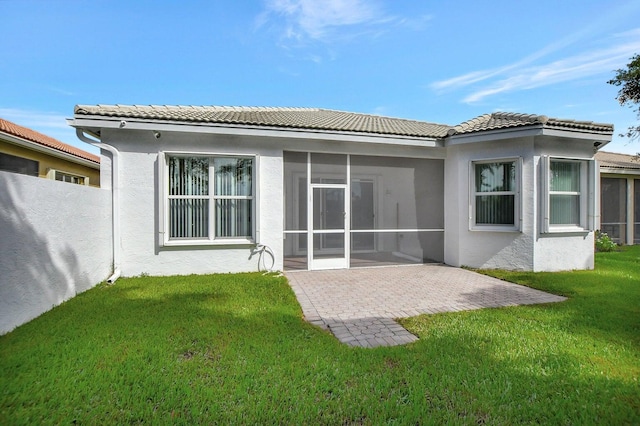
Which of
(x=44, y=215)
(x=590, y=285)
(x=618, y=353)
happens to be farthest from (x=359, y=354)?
(x=590, y=285)

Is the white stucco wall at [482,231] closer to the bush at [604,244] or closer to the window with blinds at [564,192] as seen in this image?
the window with blinds at [564,192]

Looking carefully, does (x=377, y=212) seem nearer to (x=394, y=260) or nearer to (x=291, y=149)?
(x=394, y=260)

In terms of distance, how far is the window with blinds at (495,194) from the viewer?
8.62 m

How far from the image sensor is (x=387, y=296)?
636 centimetres

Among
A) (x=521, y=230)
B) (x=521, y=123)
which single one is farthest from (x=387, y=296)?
(x=521, y=123)

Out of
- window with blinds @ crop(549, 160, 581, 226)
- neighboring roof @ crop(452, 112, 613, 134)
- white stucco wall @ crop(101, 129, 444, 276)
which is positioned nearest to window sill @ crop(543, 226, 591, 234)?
window with blinds @ crop(549, 160, 581, 226)

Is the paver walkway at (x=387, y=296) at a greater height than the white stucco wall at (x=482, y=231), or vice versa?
the white stucco wall at (x=482, y=231)

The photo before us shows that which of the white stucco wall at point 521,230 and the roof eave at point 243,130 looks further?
the white stucco wall at point 521,230

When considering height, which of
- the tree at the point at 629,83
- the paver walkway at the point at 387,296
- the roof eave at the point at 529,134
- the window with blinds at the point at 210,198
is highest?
the tree at the point at 629,83

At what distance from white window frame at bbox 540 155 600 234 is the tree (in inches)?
351

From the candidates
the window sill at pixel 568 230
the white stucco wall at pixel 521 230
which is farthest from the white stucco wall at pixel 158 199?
the window sill at pixel 568 230

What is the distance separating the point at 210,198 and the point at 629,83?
1901 centimetres

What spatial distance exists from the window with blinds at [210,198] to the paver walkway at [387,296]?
83.1 inches

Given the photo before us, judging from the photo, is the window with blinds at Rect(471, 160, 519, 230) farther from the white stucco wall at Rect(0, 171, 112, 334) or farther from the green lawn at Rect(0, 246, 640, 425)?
the white stucco wall at Rect(0, 171, 112, 334)
